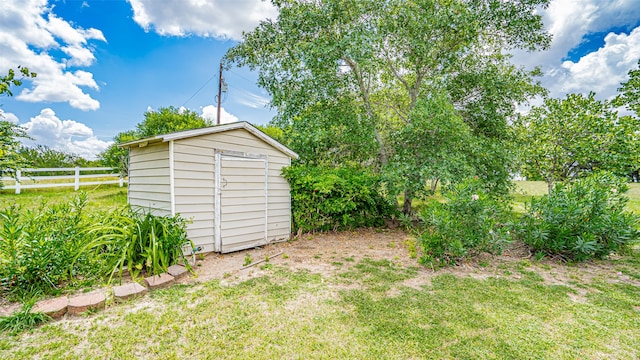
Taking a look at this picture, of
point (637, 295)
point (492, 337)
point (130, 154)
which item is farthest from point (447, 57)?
point (130, 154)

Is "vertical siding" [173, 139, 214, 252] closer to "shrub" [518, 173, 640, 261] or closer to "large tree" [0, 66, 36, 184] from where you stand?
"large tree" [0, 66, 36, 184]

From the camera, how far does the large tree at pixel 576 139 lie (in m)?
6.46

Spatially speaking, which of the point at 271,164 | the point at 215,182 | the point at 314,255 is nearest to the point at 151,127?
the point at 271,164

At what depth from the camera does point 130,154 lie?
5.14 m

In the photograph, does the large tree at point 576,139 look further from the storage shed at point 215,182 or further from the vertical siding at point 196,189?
the vertical siding at point 196,189

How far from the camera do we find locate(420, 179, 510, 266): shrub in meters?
3.90

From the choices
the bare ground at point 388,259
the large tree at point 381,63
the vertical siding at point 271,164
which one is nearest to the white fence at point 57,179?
the vertical siding at point 271,164

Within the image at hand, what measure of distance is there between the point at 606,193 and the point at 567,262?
132 centimetres

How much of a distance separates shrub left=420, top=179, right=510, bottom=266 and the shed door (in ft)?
10.1

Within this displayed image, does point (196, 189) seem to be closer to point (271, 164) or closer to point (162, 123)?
point (271, 164)

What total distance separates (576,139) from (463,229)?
610cm

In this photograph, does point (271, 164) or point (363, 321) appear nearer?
point (363, 321)

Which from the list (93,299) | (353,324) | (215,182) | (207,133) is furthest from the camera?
(215,182)

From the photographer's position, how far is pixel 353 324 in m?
2.45
